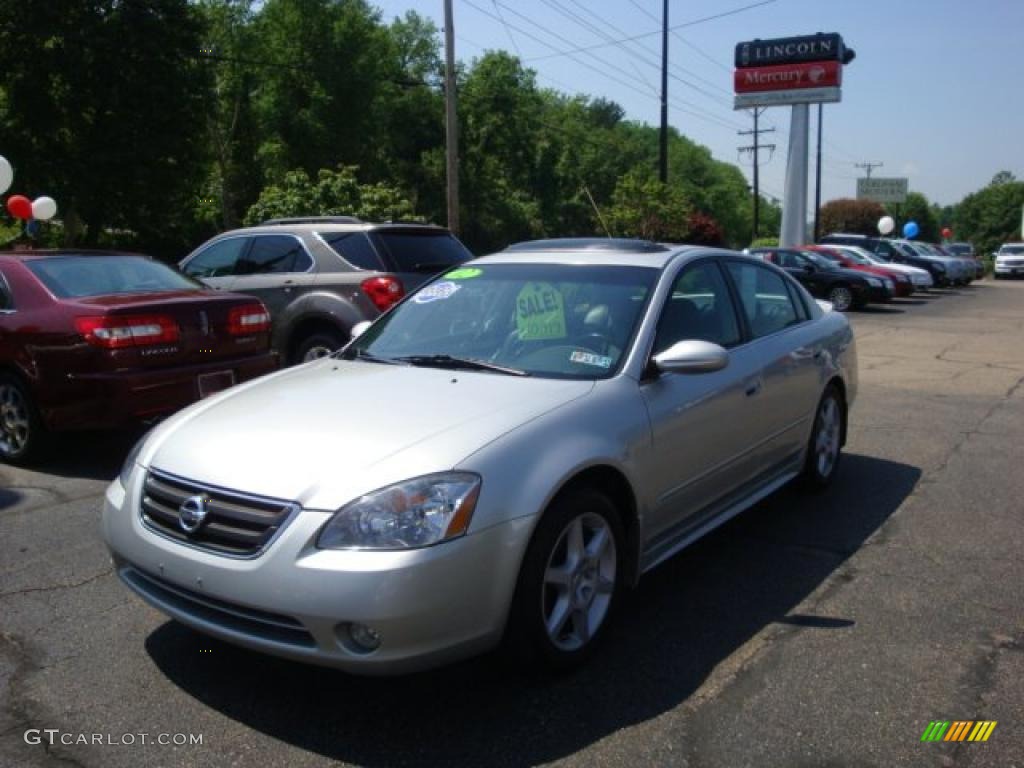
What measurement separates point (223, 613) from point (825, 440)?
3.99m

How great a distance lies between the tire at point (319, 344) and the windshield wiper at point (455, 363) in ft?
14.2

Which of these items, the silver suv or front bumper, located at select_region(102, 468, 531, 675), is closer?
front bumper, located at select_region(102, 468, 531, 675)

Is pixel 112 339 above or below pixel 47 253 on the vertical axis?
below

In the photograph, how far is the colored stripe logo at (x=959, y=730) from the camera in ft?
9.61

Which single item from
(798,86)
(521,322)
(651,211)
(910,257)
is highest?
(798,86)

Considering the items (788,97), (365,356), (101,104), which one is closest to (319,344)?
(365,356)

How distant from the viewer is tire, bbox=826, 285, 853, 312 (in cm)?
2192

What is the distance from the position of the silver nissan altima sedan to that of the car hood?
0.04 feet

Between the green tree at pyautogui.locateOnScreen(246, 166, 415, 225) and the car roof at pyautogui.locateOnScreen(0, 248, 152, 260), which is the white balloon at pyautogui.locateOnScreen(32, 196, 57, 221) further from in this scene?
the car roof at pyautogui.locateOnScreen(0, 248, 152, 260)

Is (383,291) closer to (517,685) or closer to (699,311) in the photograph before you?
(699,311)

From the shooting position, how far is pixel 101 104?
1109 inches

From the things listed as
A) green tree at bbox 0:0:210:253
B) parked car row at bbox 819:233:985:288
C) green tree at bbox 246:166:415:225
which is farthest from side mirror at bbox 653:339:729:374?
parked car row at bbox 819:233:985:288

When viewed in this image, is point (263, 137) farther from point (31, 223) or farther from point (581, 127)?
point (581, 127)

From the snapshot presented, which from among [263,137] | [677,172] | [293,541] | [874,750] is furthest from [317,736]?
[677,172]
